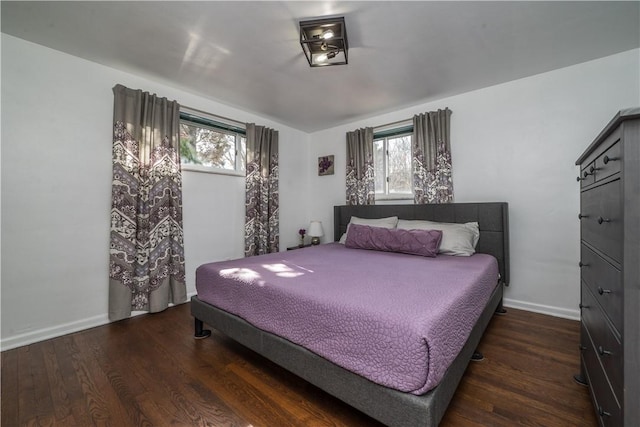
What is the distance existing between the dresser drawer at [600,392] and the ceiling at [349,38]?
7.05 ft

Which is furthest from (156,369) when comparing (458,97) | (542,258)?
Answer: (458,97)

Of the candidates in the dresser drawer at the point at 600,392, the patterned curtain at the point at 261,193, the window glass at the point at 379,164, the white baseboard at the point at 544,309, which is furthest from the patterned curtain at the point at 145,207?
the white baseboard at the point at 544,309

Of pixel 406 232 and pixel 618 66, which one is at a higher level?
pixel 618 66

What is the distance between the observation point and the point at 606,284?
103 centimetres

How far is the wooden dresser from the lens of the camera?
0.80 m

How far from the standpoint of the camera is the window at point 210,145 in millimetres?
3045

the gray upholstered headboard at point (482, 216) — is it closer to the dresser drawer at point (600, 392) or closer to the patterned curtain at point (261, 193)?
the dresser drawer at point (600, 392)

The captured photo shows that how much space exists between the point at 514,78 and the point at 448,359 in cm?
297

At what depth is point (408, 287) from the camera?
1.45 metres

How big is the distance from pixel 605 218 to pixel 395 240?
1.68 meters

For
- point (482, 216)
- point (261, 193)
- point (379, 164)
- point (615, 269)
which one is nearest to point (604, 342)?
point (615, 269)

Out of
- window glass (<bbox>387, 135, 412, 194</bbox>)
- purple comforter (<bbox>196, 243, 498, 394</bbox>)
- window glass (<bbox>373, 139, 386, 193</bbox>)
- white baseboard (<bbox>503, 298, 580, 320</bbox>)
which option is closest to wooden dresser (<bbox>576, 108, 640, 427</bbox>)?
purple comforter (<bbox>196, 243, 498, 394</bbox>)

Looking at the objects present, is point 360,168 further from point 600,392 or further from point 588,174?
point 600,392

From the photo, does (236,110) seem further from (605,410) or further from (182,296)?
(605,410)
